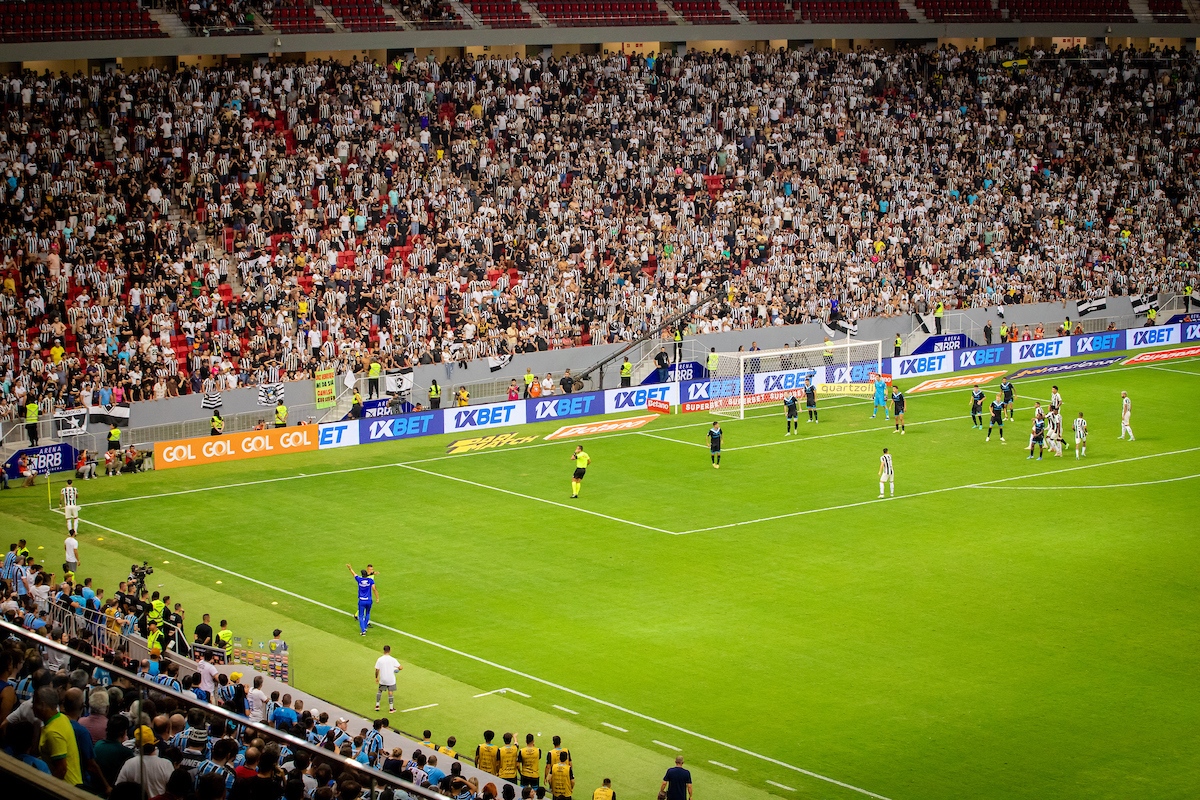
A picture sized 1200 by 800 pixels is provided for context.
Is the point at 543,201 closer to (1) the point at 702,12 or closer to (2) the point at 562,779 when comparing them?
(1) the point at 702,12

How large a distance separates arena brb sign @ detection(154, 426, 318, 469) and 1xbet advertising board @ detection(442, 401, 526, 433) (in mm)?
4923

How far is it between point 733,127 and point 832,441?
2285 cm

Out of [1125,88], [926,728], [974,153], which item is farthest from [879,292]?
[926,728]

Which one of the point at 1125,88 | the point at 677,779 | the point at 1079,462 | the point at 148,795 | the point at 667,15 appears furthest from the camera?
the point at 1125,88

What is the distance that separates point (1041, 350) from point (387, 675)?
1751 inches

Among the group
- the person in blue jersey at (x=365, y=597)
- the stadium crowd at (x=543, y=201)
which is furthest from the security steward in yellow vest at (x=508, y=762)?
the stadium crowd at (x=543, y=201)

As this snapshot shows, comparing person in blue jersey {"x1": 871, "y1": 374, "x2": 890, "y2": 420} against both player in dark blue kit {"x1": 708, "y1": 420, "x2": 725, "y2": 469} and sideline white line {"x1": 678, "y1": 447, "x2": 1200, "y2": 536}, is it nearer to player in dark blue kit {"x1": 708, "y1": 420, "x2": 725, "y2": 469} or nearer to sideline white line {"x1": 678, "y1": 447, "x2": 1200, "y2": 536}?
sideline white line {"x1": 678, "y1": 447, "x2": 1200, "y2": 536}

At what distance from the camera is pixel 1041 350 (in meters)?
63.0

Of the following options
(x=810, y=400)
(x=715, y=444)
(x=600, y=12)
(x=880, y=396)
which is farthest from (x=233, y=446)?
(x=600, y=12)

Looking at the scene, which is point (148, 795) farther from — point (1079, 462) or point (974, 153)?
point (974, 153)

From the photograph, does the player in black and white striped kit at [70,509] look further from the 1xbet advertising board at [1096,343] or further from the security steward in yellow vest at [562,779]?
the 1xbet advertising board at [1096,343]

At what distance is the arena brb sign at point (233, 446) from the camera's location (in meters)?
43.9

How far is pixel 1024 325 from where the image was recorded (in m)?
65.1

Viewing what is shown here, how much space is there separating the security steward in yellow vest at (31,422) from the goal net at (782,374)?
77.8 feet
